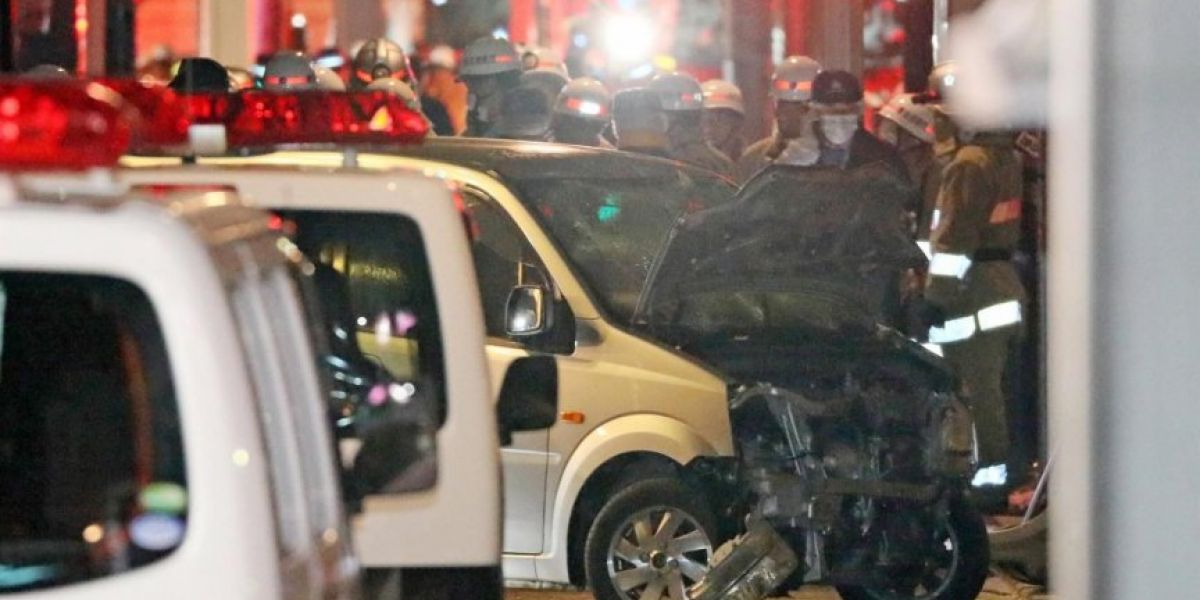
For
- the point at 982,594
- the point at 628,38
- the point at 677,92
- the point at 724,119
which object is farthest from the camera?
the point at 628,38

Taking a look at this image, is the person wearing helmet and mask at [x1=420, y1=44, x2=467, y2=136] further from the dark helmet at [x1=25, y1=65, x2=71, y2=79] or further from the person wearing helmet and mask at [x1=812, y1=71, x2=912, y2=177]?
the dark helmet at [x1=25, y1=65, x2=71, y2=79]

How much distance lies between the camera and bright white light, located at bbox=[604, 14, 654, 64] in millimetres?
17844

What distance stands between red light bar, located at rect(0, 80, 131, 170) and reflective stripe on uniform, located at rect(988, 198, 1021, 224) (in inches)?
298

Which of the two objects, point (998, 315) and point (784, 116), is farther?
point (784, 116)

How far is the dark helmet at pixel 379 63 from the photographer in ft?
45.8

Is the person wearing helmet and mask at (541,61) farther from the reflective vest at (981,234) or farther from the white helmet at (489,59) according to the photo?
the reflective vest at (981,234)

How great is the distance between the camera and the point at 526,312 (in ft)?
25.6

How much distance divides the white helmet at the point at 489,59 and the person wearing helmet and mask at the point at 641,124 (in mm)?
1341

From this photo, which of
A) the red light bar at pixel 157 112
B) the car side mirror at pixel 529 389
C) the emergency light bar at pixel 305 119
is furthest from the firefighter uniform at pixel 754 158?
the red light bar at pixel 157 112

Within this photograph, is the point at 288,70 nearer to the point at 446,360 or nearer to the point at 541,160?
the point at 541,160

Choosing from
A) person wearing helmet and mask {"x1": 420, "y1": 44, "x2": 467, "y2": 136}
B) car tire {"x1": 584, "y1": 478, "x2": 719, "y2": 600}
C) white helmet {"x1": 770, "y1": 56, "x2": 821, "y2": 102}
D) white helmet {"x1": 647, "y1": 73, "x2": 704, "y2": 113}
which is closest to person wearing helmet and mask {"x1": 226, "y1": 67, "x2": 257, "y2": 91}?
person wearing helmet and mask {"x1": 420, "y1": 44, "x2": 467, "y2": 136}

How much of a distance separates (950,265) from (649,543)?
2.70 m

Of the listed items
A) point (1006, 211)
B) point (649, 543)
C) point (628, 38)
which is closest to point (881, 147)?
point (1006, 211)

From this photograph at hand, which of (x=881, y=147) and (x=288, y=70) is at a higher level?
(x=288, y=70)
